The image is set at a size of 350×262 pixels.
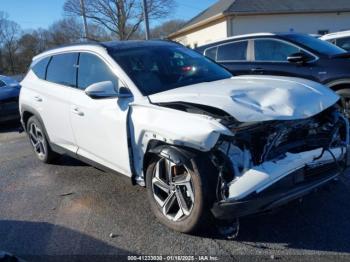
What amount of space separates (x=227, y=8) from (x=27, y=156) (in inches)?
829

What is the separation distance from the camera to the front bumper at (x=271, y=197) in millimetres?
3055

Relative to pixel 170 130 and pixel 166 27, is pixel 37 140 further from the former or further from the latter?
pixel 166 27

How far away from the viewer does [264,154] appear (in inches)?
125

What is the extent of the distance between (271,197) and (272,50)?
472cm

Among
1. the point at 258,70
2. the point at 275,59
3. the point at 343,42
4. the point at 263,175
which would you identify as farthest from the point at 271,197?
the point at 343,42

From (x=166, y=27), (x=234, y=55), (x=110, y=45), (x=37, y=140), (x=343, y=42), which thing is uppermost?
(x=110, y=45)

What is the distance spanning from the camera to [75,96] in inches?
184

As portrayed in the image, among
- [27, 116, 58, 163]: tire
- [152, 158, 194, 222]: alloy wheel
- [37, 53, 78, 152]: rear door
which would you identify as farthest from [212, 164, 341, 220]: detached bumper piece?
[27, 116, 58, 163]: tire

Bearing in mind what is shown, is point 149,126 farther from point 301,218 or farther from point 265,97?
point 301,218

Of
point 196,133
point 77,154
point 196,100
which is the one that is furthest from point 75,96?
point 196,133

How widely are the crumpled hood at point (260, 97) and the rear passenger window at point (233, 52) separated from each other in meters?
3.65

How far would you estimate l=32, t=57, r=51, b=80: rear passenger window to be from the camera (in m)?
5.82

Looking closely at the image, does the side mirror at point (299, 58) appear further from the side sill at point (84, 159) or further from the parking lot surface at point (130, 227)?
the side sill at point (84, 159)

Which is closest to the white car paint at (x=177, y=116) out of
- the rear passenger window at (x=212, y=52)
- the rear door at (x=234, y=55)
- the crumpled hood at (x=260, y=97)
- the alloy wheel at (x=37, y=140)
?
the crumpled hood at (x=260, y=97)
